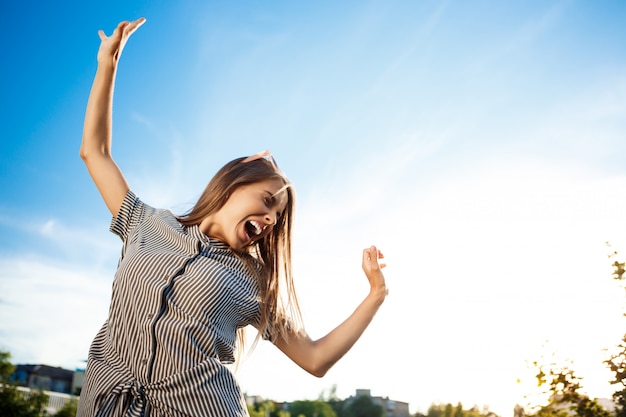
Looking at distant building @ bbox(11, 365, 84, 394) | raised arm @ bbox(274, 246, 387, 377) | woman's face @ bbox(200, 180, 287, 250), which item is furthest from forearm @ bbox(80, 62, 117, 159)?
distant building @ bbox(11, 365, 84, 394)

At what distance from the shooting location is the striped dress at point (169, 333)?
1.63 m

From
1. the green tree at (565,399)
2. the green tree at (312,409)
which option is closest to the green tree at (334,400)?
the green tree at (312,409)

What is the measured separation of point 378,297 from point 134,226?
1139mm

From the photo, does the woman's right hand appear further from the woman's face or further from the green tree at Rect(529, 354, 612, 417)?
the green tree at Rect(529, 354, 612, 417)

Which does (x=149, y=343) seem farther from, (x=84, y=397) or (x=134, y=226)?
(x=134, y=226)

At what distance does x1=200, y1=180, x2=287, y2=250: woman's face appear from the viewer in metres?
2.12

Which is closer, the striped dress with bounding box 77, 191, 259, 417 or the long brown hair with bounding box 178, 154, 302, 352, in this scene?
the striped dress with bounding box 77, 191, 259, 417

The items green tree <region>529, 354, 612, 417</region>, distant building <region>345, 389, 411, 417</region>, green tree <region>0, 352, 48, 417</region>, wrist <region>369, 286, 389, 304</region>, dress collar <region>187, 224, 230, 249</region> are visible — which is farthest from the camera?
distant building <region>345, 389, 411, 417</region>

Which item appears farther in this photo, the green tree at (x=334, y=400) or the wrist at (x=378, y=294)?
the green tree at (x=334, y=400)

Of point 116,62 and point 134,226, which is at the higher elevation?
point 116,62

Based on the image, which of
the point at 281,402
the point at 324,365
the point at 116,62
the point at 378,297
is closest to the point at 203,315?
the point at 324,365

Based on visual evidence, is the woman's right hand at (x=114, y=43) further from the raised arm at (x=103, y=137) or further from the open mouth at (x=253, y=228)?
the open mouth at (x=253, y=228)

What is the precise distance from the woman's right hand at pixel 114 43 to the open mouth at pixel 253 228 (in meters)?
0.91

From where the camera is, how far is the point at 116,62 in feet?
7.09
